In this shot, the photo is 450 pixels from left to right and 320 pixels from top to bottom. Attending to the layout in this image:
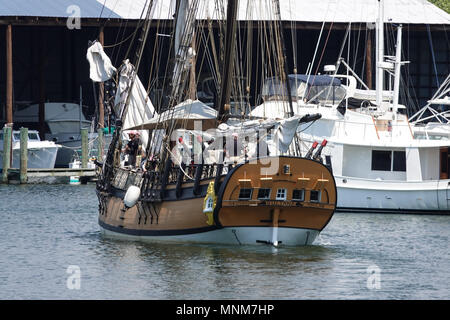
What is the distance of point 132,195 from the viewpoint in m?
34.5

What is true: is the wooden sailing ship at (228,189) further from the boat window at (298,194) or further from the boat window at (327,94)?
the boat window at (327,94)

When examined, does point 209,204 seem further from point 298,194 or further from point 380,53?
point 380,53

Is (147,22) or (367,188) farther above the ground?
(147,22)

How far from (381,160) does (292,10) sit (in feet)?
83.1

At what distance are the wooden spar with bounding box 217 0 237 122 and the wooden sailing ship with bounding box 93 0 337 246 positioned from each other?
3 cm

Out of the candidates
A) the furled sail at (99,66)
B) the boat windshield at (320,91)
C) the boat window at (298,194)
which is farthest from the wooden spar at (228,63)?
the boat windshield at (320,91)

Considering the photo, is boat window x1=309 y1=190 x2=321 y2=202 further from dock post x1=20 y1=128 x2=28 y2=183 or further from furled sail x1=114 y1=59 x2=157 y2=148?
dock post x1=20 y1=128 x2=28 y2=183

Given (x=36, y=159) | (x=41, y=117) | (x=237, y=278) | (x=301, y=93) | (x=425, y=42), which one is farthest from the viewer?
(x=425, y=42)

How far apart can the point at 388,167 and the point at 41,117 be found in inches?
1004

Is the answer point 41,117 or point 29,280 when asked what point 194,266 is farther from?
point 41,117

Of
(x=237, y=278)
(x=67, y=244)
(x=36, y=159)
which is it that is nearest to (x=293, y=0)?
(x=36, y=159)

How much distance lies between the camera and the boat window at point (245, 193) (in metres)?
31.9

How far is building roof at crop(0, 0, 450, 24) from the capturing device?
207 ft

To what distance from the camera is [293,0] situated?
70750 mm
